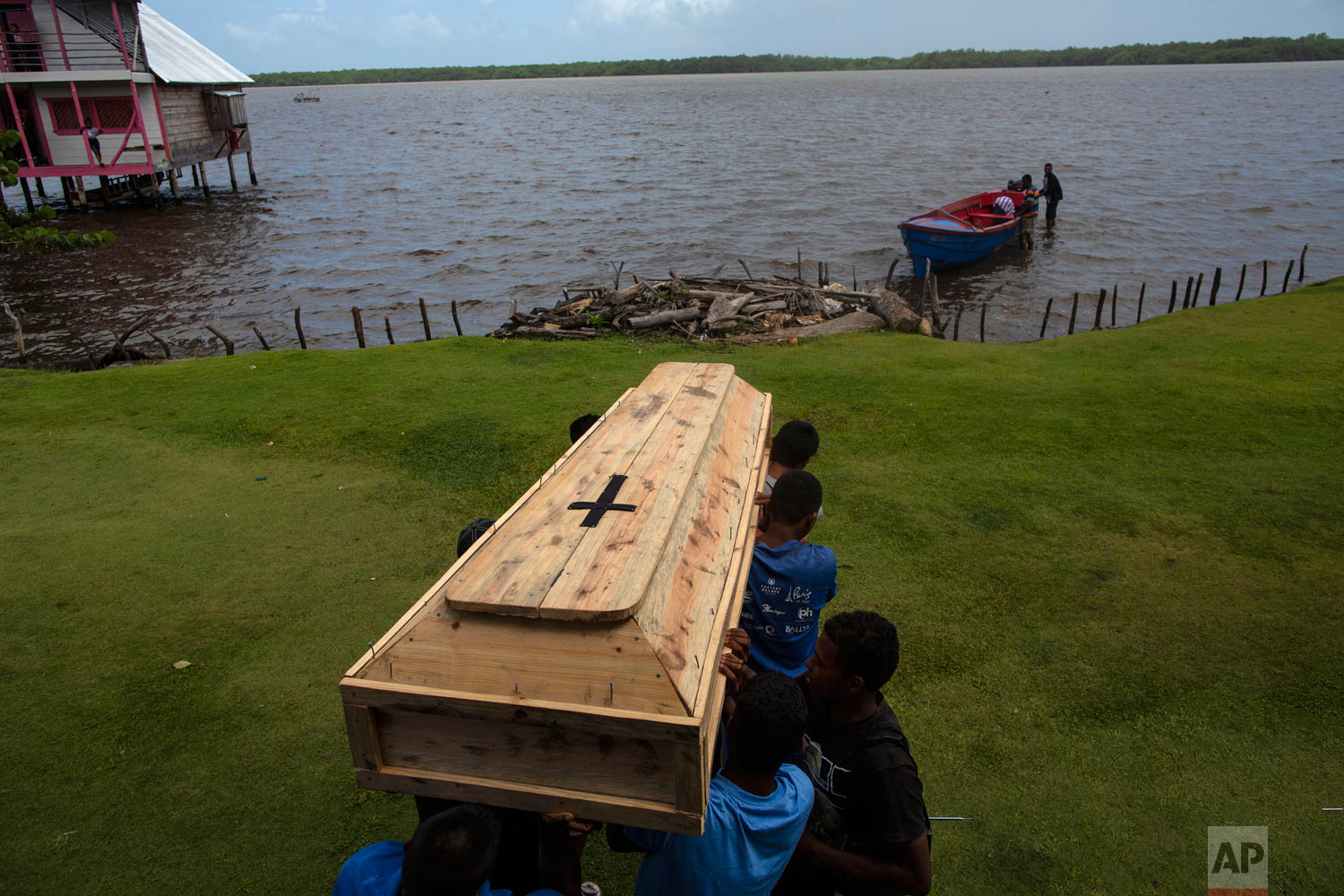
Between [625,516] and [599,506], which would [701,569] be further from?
[599,506]

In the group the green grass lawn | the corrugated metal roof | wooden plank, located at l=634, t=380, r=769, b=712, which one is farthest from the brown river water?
wooden plank, located at l=634, t=380, r=769, b=712

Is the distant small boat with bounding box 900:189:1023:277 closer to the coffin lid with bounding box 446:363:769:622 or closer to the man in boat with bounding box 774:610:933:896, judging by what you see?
the coffin lid with bounding box 446:363:769:622

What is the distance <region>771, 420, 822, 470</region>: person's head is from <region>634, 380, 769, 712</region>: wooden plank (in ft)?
0.60

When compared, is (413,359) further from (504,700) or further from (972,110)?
(972,110)

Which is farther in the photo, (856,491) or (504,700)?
(856,491)

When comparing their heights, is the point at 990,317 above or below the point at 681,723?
below

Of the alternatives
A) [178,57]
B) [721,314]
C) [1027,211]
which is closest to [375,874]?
[721,314]

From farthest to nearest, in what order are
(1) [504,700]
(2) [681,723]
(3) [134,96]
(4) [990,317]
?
1. (3) [134,96]
2. (4) [990,317]
3. (1) [504,700]
4. (2) [681,723]

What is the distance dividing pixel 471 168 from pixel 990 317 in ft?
119

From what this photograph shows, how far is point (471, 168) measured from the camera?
45906 millimetres

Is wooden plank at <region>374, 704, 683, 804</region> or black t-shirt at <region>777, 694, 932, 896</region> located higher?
wooden plank at <region>374, 704, 683, 804</region>

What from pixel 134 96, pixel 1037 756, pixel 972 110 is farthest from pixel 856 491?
pixel 972 110

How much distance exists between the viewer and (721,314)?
44.0 feet

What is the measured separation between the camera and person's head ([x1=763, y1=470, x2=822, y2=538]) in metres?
3.54
